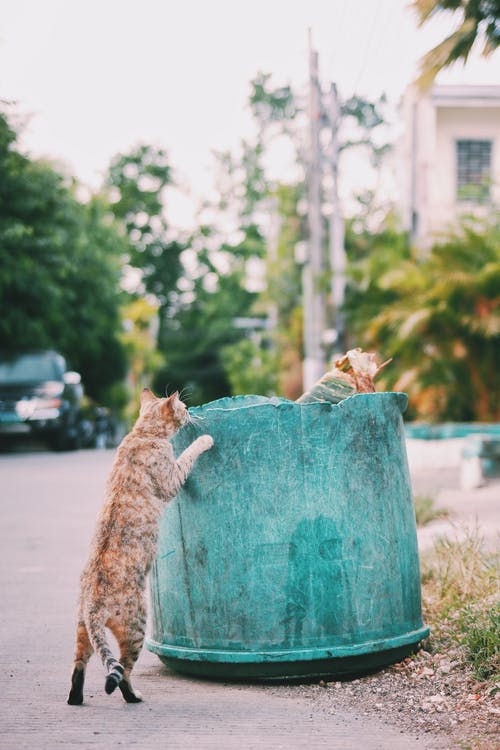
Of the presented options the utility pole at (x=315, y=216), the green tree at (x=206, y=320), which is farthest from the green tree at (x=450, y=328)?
the green tree at (x=206, y=320)

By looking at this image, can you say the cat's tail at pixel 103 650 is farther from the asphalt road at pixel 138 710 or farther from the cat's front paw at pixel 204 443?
the cat's front paw at pixel 204 443

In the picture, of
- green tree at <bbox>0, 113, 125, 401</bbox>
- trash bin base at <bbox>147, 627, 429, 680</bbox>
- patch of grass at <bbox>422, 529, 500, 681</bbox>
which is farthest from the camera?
green tree at <bbox>0, 113, 125, 401</bbox>

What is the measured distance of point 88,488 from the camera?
1341cm

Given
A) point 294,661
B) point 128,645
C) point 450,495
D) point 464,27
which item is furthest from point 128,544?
point 450,495

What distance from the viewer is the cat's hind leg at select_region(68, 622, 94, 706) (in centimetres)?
406

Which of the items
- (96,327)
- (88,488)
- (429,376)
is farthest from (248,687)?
(96,327)

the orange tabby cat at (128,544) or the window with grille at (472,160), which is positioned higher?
the window with grille at (472,160)

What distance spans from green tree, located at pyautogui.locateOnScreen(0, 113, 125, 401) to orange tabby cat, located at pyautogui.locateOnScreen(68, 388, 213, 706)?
17.8m

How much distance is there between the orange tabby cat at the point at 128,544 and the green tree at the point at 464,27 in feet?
6.50

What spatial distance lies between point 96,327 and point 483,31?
83.1 ft

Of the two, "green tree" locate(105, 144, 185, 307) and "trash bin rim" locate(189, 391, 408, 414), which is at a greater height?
"green tree" locate(105, 144, 185, 307)

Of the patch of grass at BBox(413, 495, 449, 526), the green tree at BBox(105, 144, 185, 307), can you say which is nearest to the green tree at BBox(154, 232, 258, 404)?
the green tree at BBox(105, 144, 185, 307)

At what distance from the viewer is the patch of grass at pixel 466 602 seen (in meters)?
4.33

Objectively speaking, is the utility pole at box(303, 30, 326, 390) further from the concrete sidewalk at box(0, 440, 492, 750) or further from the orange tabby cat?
the orange tabby cat
